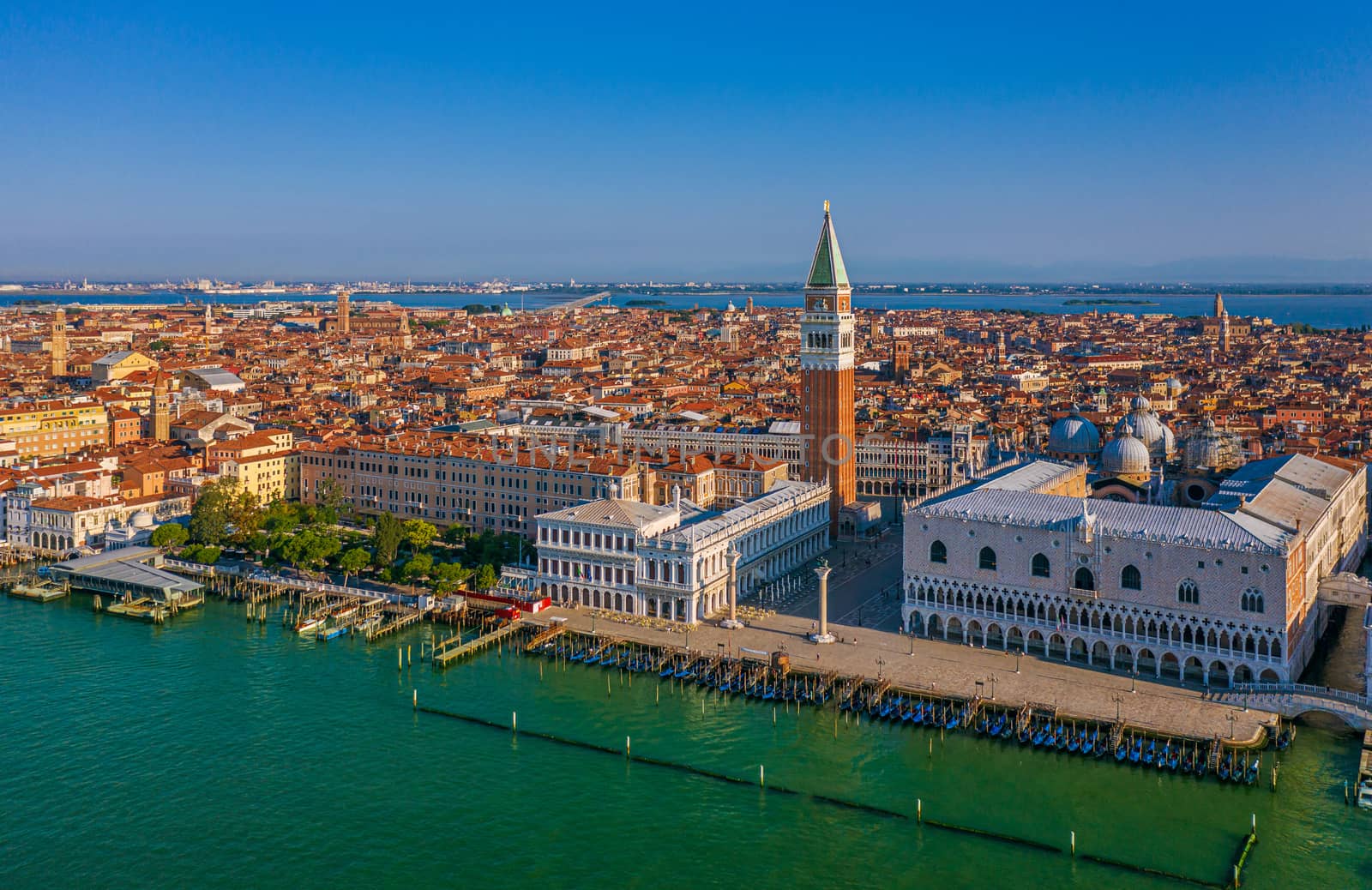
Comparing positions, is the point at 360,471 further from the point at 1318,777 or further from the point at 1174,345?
the point at 1174,345

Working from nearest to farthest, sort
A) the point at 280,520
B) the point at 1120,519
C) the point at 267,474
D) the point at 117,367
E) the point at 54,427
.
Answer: the point at 1120,519
the point at 280,520
the point at 267,474
the point at 54,427
the point at 117,367

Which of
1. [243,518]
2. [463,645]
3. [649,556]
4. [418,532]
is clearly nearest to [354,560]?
[418,532]

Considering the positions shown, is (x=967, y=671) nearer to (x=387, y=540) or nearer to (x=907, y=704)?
(x=907, y=704)

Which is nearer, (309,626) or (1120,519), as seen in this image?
(1120,519)

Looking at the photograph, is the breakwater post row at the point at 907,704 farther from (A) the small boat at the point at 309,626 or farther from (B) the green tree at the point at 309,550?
(B) the green tree at the point at 309,550

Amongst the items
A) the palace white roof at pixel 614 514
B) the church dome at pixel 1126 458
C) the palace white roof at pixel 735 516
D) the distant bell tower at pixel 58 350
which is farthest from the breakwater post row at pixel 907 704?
the distant bell tower at pixel 58 350
